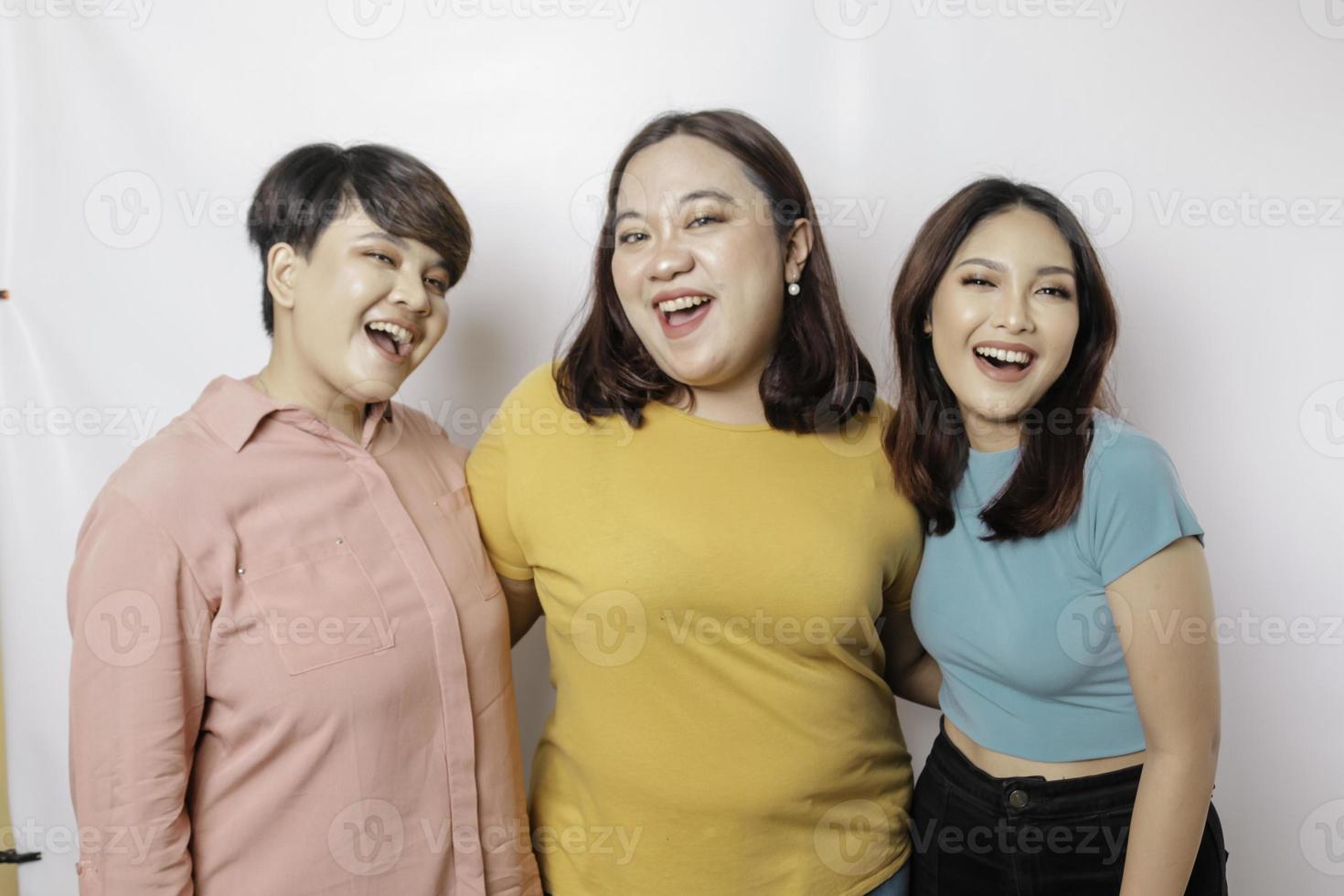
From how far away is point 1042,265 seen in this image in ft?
4.46

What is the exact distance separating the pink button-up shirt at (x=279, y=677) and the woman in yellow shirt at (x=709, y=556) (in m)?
0.13

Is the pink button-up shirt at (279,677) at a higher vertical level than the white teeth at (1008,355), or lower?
lower

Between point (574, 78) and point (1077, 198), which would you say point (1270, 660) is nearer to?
point (1077, 198)

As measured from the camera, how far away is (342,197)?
1.35 meters

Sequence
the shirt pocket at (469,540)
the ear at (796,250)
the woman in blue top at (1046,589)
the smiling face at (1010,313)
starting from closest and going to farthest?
1. the woman in blue top at (1046,589)
2. the smiling face at (1010,313)
3. the shirt pocket at (469,540)
4. the ear at (796,250)

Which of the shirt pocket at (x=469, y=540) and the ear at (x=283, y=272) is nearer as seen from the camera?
the ear at (x=283, y=272)

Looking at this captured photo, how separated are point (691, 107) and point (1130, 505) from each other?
1227mm

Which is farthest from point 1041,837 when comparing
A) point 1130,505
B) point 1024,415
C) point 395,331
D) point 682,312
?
point 395,331

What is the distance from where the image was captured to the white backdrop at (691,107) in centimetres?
198

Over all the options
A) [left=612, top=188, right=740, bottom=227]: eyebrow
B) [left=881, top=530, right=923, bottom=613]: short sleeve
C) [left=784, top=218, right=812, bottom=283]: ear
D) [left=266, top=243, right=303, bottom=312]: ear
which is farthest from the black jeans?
[left=266, top=243, right=303, bottom=312]: ear

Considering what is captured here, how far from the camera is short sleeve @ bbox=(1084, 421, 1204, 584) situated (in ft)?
4.06

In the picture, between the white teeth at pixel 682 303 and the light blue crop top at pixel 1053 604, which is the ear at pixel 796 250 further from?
the light blue crop top at pixel 1053 604

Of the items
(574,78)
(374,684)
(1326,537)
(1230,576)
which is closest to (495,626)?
(374,684)

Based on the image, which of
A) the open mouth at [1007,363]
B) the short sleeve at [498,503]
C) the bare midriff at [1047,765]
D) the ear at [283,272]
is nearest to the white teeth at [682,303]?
the short sleeve at [498,503]
